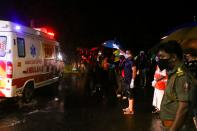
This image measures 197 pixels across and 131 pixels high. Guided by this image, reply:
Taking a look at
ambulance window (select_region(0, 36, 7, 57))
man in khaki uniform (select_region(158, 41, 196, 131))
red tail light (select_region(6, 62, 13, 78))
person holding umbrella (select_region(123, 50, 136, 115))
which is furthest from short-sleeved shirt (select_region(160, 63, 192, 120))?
ambulance window (select_region(0, 36, 7, 57))

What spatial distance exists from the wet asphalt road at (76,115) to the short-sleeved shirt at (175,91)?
16.8 ft

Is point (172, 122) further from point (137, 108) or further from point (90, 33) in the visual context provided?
point (90, 33)

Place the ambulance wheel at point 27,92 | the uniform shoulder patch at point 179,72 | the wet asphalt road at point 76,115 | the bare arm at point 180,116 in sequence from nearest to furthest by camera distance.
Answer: the bare arm at point 180,116, the uniform shoulder patch at point 179,72, the wet asphalt road at point 76,115, the ambulance wheel at point 27,92

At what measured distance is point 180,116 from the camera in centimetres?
398

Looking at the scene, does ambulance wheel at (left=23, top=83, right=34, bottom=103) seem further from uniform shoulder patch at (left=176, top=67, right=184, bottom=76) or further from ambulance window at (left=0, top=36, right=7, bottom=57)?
uniform shoulder patch at (left=176, top=67, right=184, bottom=76)

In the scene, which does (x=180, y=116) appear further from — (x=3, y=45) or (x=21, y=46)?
(x=21, y=46)

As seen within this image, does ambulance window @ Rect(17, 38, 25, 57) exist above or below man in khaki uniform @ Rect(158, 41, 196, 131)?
above

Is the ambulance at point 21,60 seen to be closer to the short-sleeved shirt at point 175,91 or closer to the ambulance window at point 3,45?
the ambulance window at point 3,45

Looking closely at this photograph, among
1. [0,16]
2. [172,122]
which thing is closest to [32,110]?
[172,122]

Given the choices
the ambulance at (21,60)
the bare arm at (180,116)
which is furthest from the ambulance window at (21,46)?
the bare arm at (180,116)

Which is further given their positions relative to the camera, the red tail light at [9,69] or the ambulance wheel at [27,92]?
the ambulance wheel at [27,92]

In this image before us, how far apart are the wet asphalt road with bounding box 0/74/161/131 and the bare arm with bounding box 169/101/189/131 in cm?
533

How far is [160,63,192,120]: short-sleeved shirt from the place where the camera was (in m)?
4.06

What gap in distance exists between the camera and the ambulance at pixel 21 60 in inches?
454
